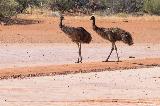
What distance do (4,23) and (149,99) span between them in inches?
1321

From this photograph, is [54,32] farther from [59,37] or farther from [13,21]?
[13,21]

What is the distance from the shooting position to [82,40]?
995 inches

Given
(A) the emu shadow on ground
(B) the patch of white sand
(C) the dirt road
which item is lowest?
(C) the dirt road

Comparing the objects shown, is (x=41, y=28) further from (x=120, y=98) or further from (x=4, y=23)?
(x=120, y=98)

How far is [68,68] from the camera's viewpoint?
21.0 m

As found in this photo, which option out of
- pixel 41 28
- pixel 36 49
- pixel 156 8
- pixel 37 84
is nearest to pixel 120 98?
pixel 37 84

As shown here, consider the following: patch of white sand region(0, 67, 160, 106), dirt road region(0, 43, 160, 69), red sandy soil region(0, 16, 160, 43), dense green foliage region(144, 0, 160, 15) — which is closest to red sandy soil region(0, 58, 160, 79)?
patch of white sand region(0, 67, 160, 106)

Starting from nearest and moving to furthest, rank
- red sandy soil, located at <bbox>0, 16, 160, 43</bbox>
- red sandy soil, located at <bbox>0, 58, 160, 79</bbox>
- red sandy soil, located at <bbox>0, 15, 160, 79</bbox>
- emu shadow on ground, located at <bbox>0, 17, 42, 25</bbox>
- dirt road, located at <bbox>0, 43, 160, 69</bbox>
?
red sandy soil, located at <bbox>0, 58, 160, 79</bbox>, red sandy soil, located at <bbox>0, 15, 160, 79</bbox>, dirt road, located at <bbox>0, 43, 160, 69</bbox>, red sandy soil, located at <bbox>0, 16, 160, 43</bbox>, emu shadow on ground, located at <bbox>0, 17, 42, 25</bbox>

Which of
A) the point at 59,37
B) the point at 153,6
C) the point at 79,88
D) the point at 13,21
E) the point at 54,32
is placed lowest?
the point at 59,37

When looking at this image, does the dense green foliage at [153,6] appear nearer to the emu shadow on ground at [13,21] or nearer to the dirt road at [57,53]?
the emu shadow on ground at [13,21]

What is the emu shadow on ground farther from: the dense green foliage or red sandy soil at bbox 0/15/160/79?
the dense green foliage

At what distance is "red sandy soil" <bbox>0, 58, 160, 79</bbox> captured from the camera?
19.2 meters

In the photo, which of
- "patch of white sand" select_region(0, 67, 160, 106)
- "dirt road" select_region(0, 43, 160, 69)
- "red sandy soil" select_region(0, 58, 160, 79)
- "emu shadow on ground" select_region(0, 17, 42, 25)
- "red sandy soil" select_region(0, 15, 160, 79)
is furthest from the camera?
"emu shadow on ground" select_region(0, 17, 42, 25)

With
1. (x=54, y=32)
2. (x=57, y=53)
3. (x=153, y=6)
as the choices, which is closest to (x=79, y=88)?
(x=57, y=53)
